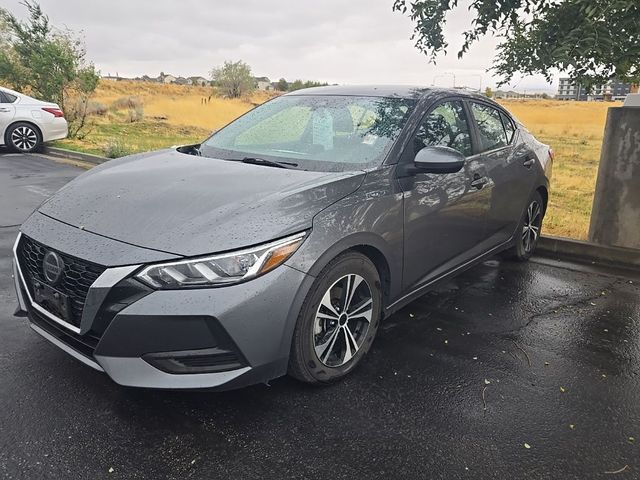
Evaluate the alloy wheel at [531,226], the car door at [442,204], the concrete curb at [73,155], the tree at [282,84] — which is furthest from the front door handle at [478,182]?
the tree at [282,84]

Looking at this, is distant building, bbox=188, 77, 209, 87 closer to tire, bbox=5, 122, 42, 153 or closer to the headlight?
tire, bbox=5, 122, 42, 153

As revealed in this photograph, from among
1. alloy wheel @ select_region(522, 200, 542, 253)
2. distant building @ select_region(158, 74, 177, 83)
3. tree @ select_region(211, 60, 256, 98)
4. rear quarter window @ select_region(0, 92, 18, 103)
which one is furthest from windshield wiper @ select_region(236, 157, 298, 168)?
distant building @ select_region(158, 74, 177, 83)

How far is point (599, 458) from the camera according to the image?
2369mm

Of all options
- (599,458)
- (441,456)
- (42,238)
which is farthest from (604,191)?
(42,238)

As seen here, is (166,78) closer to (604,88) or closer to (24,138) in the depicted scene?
(24,138)

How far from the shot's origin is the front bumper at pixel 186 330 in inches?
88.0

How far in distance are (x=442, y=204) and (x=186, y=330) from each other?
6.43 feet

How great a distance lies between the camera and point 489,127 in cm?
433

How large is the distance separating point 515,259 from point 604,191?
3.59ft

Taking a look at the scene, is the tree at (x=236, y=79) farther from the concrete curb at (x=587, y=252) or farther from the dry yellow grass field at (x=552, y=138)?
the concrete curb at (x=587, y=252)

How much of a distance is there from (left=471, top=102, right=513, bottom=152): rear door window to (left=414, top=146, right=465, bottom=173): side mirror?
105cm

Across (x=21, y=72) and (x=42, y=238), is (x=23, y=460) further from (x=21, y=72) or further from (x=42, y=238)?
(x=21, y=72)

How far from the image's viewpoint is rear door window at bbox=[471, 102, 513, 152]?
4.17m

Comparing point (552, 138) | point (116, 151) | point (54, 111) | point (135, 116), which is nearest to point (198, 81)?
point (135, 116)
